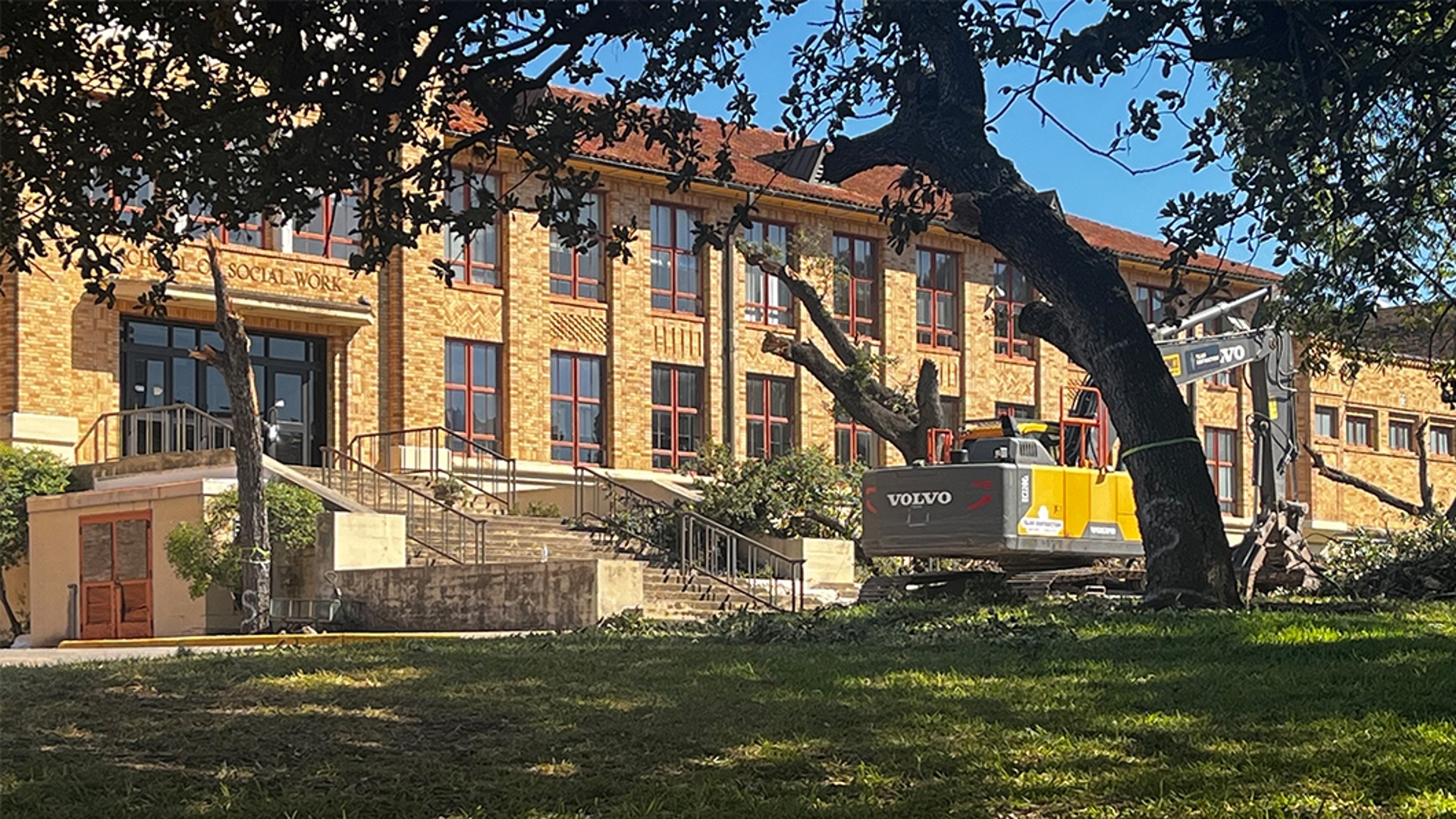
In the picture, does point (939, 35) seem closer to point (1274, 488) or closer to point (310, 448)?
point (1274, 488)

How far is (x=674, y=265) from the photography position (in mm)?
44344

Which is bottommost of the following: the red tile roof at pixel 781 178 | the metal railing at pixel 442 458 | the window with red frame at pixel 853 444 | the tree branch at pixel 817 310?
the metal railing at pixel 442 458

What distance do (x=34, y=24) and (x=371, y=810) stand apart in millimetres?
6567

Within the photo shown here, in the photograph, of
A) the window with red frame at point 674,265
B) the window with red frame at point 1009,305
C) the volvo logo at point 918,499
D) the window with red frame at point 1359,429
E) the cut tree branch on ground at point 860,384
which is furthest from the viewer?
the window with red frame at point 1359,429

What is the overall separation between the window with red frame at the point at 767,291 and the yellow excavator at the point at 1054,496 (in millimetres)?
19026

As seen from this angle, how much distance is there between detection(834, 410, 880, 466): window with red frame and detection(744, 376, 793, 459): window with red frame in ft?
4.33

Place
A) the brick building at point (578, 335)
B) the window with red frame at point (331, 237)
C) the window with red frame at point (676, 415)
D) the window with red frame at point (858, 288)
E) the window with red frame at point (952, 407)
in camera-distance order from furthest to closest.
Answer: the window with red frame at point (952, 407), the window with red frame at point (858, 288), the window with red frame at point (676, 415), the window with red frame at point (331, 237), the brick building at point (578, 335)

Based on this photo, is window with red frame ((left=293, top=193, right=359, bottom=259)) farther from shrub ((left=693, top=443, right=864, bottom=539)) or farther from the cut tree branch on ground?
shrub ((left=693, top=443, right=864, bottom=539))

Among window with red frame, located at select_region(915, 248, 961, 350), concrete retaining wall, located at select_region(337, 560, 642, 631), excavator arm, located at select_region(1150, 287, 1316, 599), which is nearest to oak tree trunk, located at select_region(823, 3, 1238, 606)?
excavator arm, located at select_region(1150, 287, 1316, 599)

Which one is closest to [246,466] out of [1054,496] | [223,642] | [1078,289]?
[223,642]

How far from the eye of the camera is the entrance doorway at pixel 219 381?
35.6 m

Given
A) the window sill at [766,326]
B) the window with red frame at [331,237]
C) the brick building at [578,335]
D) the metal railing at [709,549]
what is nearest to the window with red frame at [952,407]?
the brick building at [578,335]

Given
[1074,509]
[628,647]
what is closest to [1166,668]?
[628,647]

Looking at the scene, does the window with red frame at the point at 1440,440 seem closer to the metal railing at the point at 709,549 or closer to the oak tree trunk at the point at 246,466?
the metal railing at the point at 709,549
